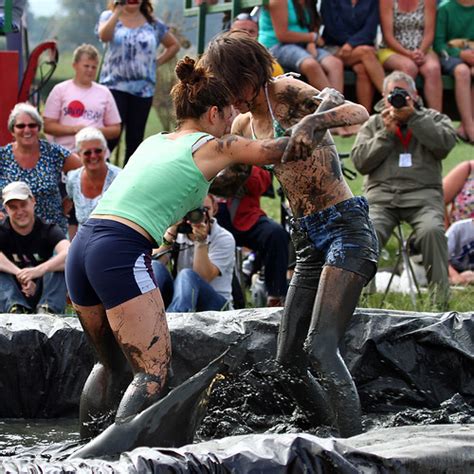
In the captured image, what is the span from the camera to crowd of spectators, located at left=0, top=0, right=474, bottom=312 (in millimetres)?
7496

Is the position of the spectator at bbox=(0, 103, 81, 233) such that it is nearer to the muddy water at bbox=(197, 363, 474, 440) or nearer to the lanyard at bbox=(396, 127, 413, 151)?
the lanyard at bbox=(396, 127, 413, 151)

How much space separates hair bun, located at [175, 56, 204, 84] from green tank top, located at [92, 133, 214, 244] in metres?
0.23

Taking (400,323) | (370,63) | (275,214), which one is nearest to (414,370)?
(400,323)

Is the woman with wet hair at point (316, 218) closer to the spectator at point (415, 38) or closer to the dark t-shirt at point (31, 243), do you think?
the dark t-shirt at point (31, 243)

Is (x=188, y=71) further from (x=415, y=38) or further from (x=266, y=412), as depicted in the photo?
(x=415, y=38)

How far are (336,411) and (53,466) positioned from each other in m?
1.55

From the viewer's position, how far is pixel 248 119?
5.04 meters

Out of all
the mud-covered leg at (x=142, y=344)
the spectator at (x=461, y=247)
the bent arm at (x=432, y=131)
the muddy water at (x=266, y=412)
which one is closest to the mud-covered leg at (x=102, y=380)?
the mud-covered leg at (x=142, y=344)

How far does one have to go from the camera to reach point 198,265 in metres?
7.29

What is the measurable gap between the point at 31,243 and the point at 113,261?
11.2 ft

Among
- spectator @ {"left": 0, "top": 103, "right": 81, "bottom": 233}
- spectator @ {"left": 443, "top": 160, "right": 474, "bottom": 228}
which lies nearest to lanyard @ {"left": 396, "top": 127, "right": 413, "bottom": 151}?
spectator @ {"left": 443, "top": 160, "right": 474, "bottom": 228}

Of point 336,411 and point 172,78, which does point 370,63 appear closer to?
point 172,78

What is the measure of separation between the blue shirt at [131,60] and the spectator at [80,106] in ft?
1.08

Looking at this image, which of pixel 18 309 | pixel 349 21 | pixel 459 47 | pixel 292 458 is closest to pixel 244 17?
pixel 349 21
